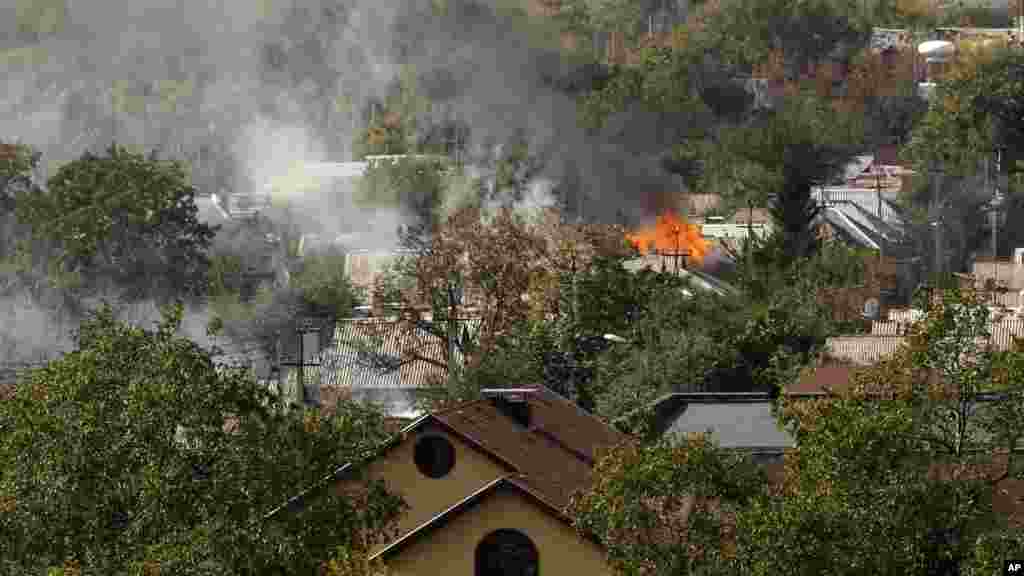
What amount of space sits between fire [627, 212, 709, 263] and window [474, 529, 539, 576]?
42.5m

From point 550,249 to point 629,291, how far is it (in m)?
3.10

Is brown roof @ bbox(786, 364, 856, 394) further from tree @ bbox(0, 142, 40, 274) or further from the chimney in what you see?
tree @ bbox(0, 142, 40, 274)

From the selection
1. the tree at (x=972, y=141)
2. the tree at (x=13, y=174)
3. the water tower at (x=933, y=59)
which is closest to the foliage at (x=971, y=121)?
the tree at (x=972, y=141)

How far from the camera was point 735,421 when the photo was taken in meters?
46.9

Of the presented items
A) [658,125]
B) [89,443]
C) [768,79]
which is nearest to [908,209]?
[658,125]

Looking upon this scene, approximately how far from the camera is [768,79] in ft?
394

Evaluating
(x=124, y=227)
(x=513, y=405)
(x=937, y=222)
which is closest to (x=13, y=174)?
(x=124, y=227)

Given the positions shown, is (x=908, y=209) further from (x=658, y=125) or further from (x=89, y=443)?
(x=89, y=443)

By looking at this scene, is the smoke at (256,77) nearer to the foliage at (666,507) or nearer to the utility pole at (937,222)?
the utility pole at (937,222)

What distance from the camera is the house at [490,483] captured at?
35344 millimetres

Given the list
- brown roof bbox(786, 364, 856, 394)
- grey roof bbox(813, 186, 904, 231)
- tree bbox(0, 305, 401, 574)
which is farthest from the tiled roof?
tree bbox(0, 305, 401, 574)

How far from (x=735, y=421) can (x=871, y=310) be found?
70.7 feet

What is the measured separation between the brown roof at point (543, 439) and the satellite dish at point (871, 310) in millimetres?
21368

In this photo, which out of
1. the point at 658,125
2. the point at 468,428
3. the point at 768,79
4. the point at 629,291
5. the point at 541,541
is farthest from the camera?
the point at 768,79
